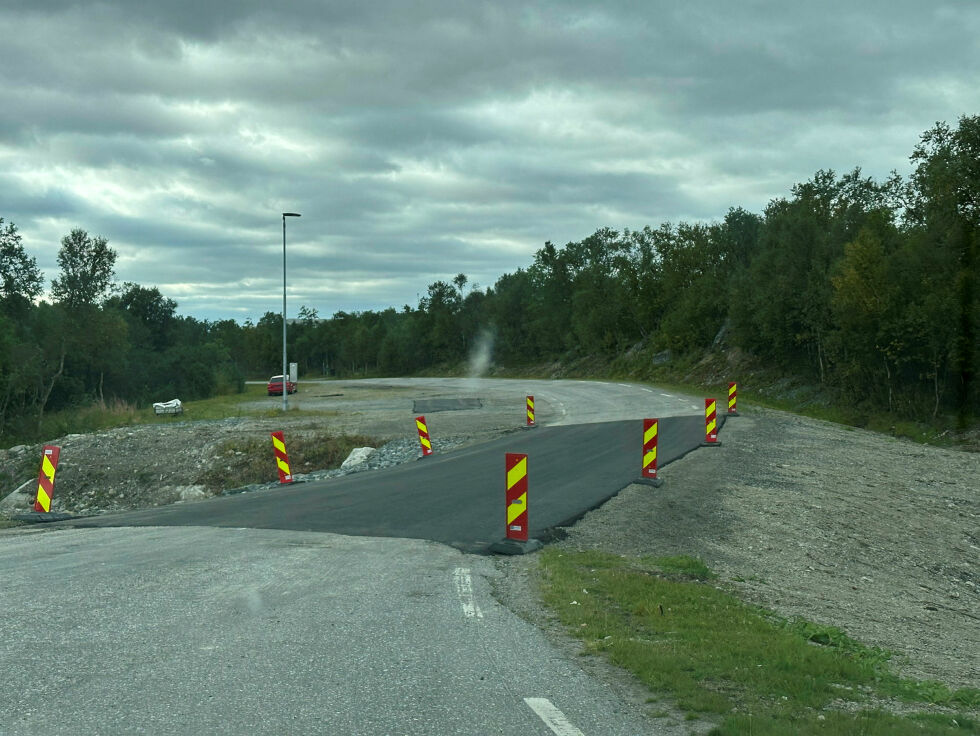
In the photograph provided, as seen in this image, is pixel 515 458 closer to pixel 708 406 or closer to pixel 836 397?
pixel 708 406

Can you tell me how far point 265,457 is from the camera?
27547 mm

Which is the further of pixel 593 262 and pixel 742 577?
pixel 593 262

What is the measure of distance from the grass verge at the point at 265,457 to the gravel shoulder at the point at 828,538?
12.2 metres

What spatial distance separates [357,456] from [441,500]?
11.0 m

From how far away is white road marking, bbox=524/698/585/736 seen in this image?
4.87m

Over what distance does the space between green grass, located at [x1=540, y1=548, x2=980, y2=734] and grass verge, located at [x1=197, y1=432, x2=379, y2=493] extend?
1814 centimetres

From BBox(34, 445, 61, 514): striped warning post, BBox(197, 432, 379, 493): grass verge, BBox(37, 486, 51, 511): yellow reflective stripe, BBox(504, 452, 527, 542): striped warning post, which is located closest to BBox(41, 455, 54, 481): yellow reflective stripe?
BBox(34, 445, 61, 514): striped warning post

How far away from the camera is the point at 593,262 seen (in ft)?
330

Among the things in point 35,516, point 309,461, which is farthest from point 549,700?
point 309,461

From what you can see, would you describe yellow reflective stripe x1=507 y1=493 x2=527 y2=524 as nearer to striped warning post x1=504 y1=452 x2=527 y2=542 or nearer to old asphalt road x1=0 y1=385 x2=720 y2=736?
striped warning post x1=504 y1=452 x2=527 y2=542

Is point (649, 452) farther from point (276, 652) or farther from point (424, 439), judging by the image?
point (276, 652)

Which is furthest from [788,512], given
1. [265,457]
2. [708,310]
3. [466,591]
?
[708,310]

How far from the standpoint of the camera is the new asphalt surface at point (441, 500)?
519 inches

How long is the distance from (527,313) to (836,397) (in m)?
70.1
